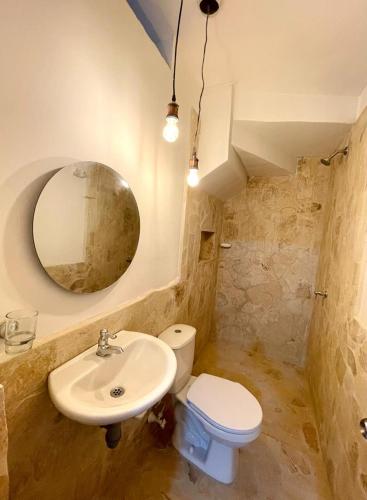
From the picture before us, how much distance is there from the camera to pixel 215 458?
1369mm

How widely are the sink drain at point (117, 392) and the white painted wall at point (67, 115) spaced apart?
36 cm

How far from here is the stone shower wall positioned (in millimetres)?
2492

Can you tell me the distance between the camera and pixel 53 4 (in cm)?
73

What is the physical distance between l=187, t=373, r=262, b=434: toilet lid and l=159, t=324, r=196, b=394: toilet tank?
0.29 feet

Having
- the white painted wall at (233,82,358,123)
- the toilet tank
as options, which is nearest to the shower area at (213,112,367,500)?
the white painted wall at (233,82,358,123)

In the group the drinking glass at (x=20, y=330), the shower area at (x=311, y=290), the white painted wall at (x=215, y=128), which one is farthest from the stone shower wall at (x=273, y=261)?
the drinking glass at (x=20, y=330)

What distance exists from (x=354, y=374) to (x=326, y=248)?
130 centimetres

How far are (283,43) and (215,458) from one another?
8.07 feet

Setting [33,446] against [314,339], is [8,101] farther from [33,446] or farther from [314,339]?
[314,339]

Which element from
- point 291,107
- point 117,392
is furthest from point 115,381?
point 291,107

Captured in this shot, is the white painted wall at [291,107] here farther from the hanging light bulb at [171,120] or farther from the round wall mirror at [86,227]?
the round wall mirror at [86,227]

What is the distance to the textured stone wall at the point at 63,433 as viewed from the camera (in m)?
0.73

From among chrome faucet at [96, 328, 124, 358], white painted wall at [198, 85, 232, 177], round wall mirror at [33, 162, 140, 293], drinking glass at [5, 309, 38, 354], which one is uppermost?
white painted wall at [198, 85, 232, 177]

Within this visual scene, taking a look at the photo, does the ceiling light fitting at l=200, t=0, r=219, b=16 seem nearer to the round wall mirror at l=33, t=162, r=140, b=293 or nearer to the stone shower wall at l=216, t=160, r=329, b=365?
the round wall mirror at l=33, t=162, r=140, b=293
